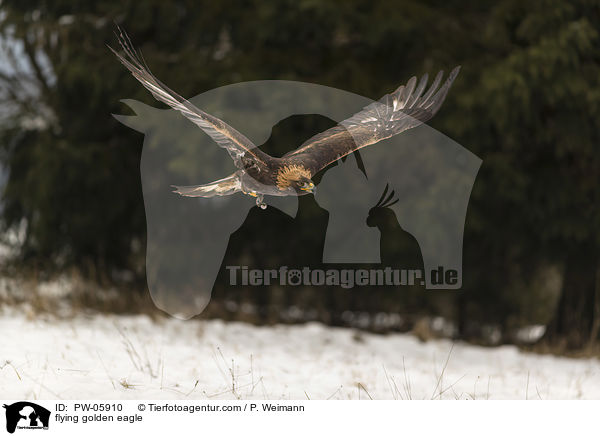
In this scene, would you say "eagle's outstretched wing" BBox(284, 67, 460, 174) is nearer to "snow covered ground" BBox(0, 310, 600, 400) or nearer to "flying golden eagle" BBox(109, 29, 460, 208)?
"flying golden eagle" BBox(109, 29, 460, 208)

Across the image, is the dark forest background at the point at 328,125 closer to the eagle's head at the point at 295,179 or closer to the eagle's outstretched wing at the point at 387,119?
the eagle's outstretched wing at the point at 387,119

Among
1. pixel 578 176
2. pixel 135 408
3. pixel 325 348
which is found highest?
pixel 578 176

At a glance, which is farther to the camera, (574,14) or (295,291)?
(295,291)

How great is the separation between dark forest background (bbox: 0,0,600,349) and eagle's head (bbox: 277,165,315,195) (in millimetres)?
3514

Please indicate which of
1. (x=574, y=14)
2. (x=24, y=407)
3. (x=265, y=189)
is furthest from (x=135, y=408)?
(x=574, y=14)

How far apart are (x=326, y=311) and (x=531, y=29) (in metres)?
4.01

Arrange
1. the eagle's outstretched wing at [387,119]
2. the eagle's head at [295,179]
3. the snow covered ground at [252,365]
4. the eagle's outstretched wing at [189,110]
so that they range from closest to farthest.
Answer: the eagle's outstretched wing at [189,110]
the eagle's head at [295,179]
the eagle's outstretched wing at [387,119]
the snow covered ground at [252,365]

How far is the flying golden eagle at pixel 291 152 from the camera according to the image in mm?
2412

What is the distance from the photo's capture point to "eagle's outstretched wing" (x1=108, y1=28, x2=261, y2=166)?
2355 mm

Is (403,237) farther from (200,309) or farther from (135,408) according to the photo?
(135,408)

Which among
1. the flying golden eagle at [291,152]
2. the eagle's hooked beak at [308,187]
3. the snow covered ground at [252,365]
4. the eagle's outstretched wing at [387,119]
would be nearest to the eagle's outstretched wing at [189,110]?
the flying golden eagle at [291,152]

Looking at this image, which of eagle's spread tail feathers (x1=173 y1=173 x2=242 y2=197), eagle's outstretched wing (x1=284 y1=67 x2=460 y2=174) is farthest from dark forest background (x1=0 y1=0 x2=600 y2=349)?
eagle's spread tail feathers (x1=173 y1=173 x2=242 y2=197)

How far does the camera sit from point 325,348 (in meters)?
6.23

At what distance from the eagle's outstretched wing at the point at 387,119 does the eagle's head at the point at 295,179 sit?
0.24m
